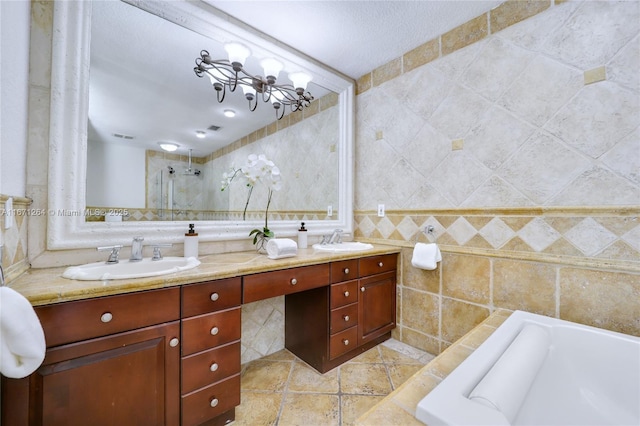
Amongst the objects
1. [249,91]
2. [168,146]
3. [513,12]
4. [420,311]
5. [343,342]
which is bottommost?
[343,342]

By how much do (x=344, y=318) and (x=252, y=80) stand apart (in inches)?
72.3

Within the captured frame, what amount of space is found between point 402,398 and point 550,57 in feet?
6.28

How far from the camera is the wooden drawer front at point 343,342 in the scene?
1.73 metres

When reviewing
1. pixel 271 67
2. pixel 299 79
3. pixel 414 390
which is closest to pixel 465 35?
pixel 299 79

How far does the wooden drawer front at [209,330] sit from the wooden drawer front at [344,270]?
0.66 meters

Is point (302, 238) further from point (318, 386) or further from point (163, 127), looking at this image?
point (163, 127)

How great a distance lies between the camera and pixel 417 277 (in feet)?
6.72

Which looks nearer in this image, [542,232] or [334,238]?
[542,232]

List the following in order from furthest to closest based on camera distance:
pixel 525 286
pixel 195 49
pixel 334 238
→ 1. pixel 334 238
2. pixel 195 49
3. pixel 525 286

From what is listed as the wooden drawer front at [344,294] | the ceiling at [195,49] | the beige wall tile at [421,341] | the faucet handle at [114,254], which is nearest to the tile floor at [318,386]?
the beige wall tile at [421,341]

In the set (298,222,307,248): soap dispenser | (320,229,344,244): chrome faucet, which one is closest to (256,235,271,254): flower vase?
(298,222,307,248): soap dispenser

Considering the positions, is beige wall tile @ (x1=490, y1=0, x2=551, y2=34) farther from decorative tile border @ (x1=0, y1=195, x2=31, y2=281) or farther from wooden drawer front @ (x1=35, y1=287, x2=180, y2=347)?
decorative tile border @ (x1=0, y1=195, x2=31, y2=281)

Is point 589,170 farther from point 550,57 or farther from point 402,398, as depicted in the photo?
point 402,398

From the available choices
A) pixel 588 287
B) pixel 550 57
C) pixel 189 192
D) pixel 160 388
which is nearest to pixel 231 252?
pixel 189 192
